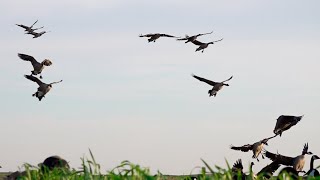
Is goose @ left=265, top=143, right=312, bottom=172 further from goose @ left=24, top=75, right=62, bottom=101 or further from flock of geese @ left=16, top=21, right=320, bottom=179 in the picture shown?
goose @ left=24, top=75, right=62, bottom=101

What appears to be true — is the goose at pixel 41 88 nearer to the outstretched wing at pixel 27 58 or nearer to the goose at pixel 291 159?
the outstretched wing at pixel 27 58

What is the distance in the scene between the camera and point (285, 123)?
66.2ft

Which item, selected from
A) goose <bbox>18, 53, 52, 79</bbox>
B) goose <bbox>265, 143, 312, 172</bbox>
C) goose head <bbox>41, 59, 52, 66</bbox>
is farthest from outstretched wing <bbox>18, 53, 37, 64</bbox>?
goose <bbox>265, 143, 312, 172</bbox>

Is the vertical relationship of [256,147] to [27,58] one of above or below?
below

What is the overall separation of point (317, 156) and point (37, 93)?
56.7 feet

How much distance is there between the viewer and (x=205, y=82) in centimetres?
2678

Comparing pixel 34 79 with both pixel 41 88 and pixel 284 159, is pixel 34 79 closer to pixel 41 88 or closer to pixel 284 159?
pixel 41 88

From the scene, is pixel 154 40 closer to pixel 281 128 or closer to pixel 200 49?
pixel 200 49

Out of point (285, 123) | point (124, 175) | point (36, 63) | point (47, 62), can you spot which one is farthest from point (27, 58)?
point (124, 175)

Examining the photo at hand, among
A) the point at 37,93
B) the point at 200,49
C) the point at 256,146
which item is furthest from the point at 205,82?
the point at 256,146

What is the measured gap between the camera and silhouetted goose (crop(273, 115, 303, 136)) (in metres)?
20.0

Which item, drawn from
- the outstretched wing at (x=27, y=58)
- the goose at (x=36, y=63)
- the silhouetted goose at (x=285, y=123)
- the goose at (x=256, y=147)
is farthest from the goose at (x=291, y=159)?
the outstretched wing at (x=27, y=58)

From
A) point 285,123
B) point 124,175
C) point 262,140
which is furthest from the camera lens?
point 285,123

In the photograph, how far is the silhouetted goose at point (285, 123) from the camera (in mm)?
20000
